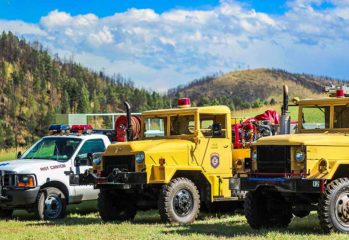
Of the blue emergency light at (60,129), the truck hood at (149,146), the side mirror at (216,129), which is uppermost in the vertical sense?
the blue emergency light at (60,129)

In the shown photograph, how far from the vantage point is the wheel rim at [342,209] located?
1097 centimetres

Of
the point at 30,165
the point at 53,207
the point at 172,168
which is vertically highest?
the point at 30,165

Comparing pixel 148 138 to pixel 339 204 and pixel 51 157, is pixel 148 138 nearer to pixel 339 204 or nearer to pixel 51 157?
pixel 51 157

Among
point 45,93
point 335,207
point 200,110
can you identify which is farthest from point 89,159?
Answer: point 45,93

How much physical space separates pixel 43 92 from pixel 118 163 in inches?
4804

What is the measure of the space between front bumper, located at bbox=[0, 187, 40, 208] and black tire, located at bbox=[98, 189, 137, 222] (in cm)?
159

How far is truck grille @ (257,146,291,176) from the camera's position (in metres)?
11.4

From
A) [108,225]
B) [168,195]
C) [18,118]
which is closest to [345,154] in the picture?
[168,195]

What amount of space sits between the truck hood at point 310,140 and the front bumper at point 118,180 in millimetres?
2741

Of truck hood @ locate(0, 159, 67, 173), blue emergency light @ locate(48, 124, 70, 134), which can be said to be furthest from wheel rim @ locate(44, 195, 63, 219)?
blue emergency light @ locate(48, 124, 70, 134)

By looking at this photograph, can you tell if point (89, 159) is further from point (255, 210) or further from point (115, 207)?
point (255, 210)

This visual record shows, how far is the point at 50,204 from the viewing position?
15477 mm

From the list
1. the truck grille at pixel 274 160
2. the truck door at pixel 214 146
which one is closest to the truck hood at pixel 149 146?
the truck door at pixel 214 146

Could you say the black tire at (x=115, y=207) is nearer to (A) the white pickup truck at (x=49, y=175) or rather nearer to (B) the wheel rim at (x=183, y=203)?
(A) the white pickup truck at (x=49, y=175)
